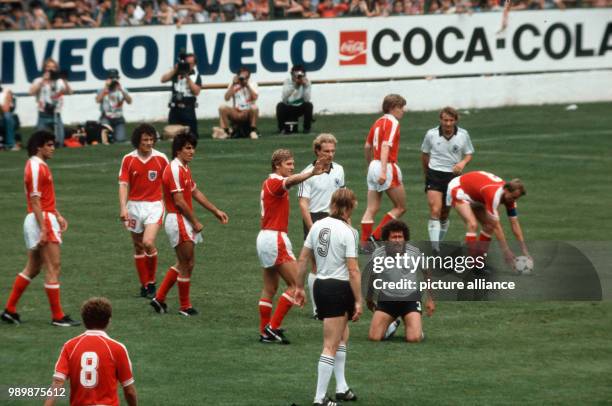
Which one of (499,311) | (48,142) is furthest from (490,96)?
(48,142)

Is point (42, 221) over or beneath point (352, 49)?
beneath

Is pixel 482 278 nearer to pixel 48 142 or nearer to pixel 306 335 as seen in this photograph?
pixel 306 335

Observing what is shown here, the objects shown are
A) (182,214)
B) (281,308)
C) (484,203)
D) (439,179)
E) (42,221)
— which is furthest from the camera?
(439,179)

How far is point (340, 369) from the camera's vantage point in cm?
1223

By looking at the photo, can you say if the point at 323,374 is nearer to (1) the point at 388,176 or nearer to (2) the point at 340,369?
(2) the point at 340,369

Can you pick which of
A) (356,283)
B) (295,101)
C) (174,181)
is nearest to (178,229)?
(174,181)

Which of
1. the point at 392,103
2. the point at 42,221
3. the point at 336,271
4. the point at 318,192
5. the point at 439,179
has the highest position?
the point at 392,103

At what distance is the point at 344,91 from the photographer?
3500cm

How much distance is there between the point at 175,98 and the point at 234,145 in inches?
67.6

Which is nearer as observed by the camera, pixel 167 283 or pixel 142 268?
pixel 167 283

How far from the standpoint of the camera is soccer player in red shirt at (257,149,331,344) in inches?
558

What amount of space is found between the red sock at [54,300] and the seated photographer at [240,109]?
16.1m

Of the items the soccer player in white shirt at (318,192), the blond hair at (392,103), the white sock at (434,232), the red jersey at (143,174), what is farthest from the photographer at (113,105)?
the soccer player in white shirt at (318,192)

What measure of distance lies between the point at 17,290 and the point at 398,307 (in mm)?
4309
